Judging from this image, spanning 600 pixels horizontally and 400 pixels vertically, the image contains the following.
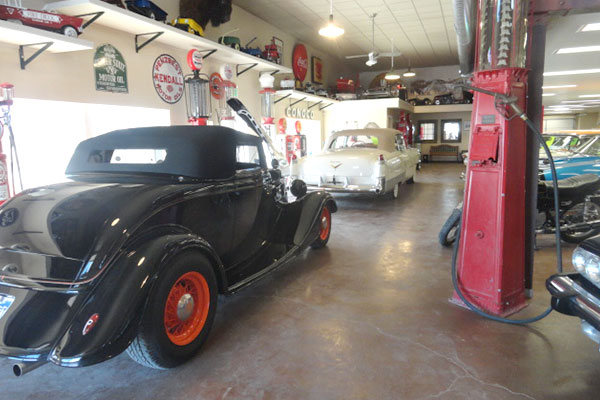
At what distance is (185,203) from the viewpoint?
8.37 ft

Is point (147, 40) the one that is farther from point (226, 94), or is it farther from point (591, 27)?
point (591, 27)

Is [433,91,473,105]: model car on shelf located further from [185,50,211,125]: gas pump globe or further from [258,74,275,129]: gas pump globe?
[185,50,211,125]: gas pump globe

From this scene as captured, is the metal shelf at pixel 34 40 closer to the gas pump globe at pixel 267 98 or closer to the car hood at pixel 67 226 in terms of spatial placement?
the car hood at pixel 67 226

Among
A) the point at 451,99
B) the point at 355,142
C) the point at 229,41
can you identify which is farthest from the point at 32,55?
the point at 451,99

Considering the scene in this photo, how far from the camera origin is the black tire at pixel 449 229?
4414mm

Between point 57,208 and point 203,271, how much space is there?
922 millimetres

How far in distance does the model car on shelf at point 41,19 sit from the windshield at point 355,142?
5195 millimetres

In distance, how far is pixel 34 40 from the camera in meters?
4.09

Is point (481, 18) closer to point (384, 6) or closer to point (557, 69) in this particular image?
point (384, 6)

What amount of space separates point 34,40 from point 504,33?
14.8ft

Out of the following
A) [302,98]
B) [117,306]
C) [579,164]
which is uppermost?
[302,98]

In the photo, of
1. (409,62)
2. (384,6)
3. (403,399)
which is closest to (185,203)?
(403,399)

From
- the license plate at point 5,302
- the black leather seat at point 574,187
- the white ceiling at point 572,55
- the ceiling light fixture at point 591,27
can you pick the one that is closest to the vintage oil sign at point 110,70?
the license plate at point 5,302

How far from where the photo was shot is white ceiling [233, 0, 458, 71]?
935 centimetres
